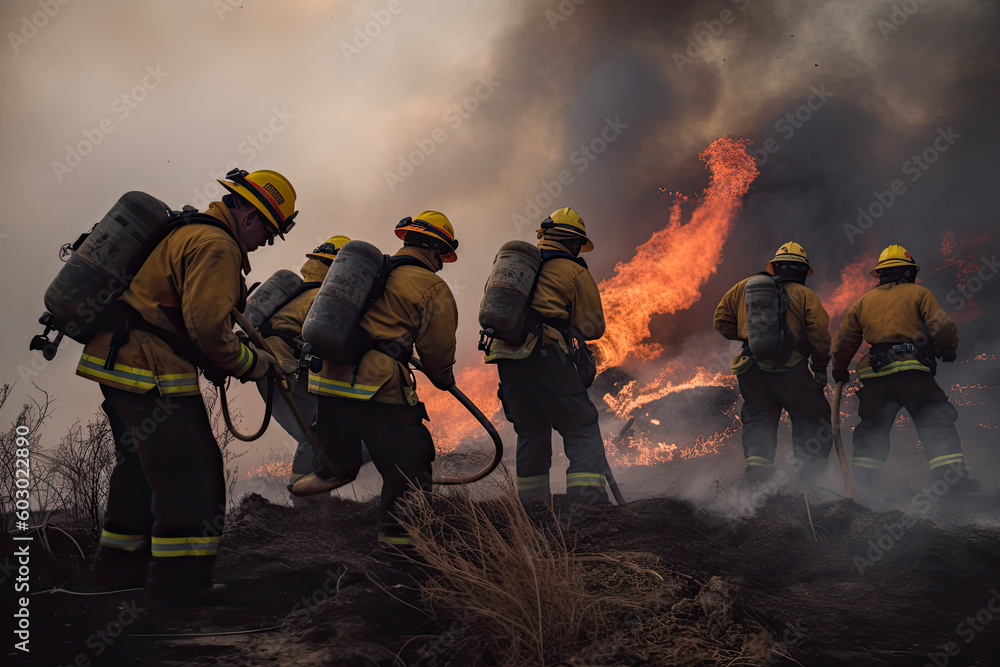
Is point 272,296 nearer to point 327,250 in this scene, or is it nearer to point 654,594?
point 327,250

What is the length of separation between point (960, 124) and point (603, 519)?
16786 millimetres

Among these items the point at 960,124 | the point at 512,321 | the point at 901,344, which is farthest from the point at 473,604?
the point at 960,124

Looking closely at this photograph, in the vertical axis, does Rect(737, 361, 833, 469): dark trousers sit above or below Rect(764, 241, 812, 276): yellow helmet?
below

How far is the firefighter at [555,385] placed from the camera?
5.40m

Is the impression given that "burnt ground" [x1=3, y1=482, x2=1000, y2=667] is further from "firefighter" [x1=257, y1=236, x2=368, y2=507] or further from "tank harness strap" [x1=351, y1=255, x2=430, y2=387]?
"tank harness strap" [x1=351, y1=255, x2=430, y2=387]

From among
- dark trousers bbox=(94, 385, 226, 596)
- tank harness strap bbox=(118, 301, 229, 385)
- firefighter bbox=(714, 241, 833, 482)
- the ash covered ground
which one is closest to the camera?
the ash covered ground

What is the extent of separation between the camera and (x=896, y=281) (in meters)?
6.83

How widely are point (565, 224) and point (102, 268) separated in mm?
4053

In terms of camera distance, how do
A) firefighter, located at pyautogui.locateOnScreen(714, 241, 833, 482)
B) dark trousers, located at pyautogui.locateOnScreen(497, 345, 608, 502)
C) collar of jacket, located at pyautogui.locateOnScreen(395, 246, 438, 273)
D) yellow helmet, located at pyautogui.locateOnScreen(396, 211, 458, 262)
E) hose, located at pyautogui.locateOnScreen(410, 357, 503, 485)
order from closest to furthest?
1. hose, located at pyautogui.locateOnScreen(410, 357, 503, 485)
2. collar of jacket, located at pyautogui.locateOnScreen(395, 246, 438, 273)
3. yellow helmet, located at pyautogui.locateOnScreen(396, 211, 458, 262)
4. dark trousers, located at pyautogui.locateOnScreen(497, 345, 608, 502)
5. firefighter, located at pyautogui.locateOnScreen(714, 241, 833, 482)

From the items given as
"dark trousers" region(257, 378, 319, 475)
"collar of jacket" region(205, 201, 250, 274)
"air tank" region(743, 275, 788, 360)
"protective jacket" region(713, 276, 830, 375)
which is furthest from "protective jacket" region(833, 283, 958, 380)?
"collar of jacket" region(205, 201, 250, 274)

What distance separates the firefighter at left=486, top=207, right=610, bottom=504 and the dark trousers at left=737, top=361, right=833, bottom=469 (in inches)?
90.6

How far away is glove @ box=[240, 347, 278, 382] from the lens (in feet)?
11.7

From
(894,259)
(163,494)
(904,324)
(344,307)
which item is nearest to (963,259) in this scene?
(894,259)

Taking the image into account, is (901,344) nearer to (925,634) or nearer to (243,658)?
(925,634)
